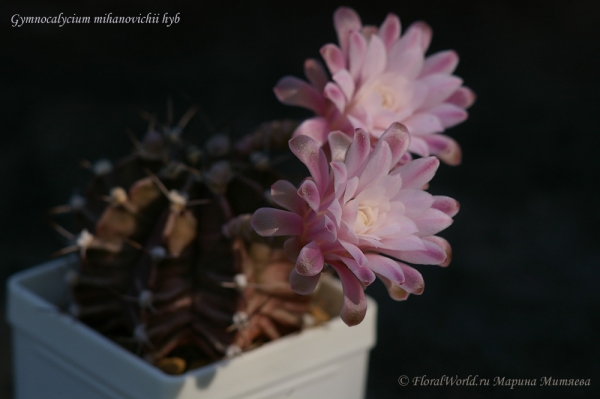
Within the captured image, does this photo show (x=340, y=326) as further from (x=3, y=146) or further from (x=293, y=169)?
(x=3, y=146)

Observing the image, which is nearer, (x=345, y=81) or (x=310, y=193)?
(x=310, y=193)

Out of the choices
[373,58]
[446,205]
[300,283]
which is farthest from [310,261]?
[373,58]

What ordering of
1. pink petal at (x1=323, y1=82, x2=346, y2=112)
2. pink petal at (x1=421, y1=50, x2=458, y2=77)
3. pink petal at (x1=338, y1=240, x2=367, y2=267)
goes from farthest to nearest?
pink petal at (x1=421, y1=50, x2=458, y2=77) → pink petal at (x1=323, y1=82, x2=346, y2=112) → pink petal at (x1=338, y1=240, x2=367, y2=267)

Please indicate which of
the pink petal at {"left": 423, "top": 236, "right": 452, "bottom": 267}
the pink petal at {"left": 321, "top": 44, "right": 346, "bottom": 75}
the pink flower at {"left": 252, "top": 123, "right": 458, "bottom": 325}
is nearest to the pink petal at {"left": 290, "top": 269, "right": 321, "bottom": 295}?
the pink flower at {"left": 252, "top": 123, "right": 458, "bottom": 325}

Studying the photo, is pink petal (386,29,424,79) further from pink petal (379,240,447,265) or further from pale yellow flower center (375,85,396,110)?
pink petal (379,240,447,265)

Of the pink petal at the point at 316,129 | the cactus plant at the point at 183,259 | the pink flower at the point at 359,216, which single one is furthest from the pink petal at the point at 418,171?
the cactus plant at the point at 183,259

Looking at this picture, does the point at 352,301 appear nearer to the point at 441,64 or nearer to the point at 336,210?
the point at 336,210

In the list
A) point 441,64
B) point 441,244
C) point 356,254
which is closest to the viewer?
point 356,254
